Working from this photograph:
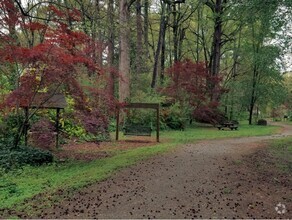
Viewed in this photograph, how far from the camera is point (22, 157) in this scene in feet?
24.8

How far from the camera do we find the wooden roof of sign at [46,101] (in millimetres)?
7836

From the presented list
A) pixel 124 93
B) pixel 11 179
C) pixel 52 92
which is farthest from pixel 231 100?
pixel 11 179

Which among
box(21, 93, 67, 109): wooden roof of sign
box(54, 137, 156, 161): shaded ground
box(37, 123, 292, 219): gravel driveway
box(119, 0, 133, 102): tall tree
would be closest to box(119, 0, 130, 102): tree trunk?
box(119, 0, 133, 102): tall tree

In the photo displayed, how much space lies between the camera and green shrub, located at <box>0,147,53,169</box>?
7.23 m

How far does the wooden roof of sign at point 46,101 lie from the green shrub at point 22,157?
120 centimetres

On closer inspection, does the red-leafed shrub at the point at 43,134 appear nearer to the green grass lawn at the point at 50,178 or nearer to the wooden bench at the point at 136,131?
the green grass lawn at the point at 50,178

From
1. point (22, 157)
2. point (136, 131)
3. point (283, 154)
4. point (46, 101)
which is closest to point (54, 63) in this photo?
point (46, 101)

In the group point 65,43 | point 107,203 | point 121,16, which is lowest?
point 107,203

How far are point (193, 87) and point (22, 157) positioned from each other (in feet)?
42.1

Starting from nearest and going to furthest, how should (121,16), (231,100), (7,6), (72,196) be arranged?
(72,196) → (7,6) → (121,16) → (231,100)

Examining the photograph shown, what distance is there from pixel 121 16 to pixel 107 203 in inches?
460

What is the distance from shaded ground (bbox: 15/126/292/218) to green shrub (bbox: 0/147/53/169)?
2383 mm

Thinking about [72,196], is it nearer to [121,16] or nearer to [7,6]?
[7,6]

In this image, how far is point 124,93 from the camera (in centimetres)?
1562
